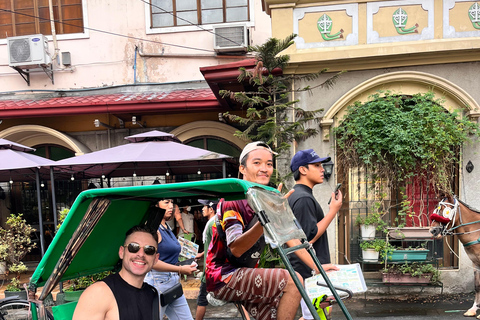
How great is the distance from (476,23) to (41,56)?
400 inches

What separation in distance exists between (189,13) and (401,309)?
342 inches

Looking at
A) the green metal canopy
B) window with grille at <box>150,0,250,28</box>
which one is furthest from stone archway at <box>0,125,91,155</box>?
the green metal canopy

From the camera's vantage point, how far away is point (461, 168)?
654 cm

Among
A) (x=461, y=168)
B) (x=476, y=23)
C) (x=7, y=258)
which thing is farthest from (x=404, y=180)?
(x=7, y=258)

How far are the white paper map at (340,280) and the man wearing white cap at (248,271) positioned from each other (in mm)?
265

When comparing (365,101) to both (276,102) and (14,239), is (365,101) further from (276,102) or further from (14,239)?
(14,239)

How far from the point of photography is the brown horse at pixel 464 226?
5508 mm

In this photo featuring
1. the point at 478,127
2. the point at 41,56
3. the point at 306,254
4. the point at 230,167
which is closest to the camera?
the point at 306,254

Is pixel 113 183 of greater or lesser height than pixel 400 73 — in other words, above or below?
below

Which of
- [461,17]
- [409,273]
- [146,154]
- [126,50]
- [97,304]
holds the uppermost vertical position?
[126,50]

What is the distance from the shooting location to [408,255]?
20.6ft

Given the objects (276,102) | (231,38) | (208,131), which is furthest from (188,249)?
(231,38)

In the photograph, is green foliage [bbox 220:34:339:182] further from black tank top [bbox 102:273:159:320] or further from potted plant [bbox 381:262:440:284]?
black tank top [bbox 102:273:159:320]

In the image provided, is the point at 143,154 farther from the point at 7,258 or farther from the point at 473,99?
the point at 473,99
